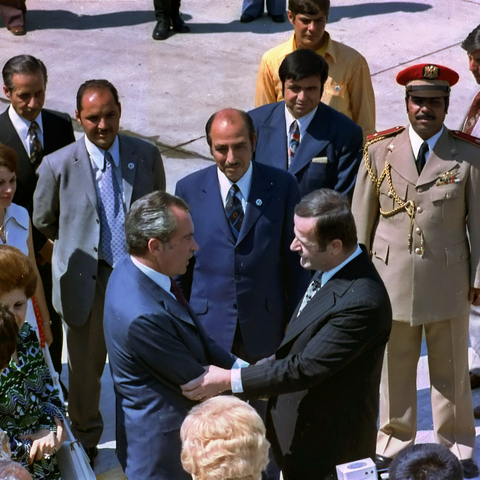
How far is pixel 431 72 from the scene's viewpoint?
4.39m

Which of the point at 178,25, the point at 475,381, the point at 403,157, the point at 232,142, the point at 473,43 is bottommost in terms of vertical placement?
the point at 475,381

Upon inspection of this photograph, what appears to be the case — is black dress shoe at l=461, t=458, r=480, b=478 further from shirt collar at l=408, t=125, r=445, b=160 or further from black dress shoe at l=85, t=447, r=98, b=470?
black dress shoe at l=85, t=447, r=98, b=470

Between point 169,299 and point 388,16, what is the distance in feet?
30.8

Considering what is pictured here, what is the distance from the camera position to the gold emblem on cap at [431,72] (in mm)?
4383

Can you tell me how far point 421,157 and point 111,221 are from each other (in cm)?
169

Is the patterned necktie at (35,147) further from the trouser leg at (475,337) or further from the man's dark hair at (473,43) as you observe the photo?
the trouser leg at (475,337)

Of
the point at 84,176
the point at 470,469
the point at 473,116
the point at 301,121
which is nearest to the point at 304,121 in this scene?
the point at 301,121

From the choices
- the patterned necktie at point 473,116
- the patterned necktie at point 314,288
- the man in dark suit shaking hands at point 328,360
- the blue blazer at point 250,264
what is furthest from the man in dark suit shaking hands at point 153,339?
the patterned necktie at point 473,116

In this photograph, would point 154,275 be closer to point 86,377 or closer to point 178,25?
point 86,377

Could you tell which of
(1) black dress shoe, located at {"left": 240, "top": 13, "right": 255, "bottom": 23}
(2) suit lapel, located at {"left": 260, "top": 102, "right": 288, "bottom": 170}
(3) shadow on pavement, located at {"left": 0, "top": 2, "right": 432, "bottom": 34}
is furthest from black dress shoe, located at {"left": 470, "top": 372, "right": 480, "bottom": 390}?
(1) black dress shoe, located at {"left": 240, "top": 13, "right": 255, "bottom": 23}

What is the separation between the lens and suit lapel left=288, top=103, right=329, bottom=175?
16.9ft

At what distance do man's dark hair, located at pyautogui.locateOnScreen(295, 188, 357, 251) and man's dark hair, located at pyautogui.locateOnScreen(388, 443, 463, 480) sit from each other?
4.15 feet

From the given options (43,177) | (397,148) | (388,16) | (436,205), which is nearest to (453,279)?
(436,205)

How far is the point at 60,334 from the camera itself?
5438 mm
